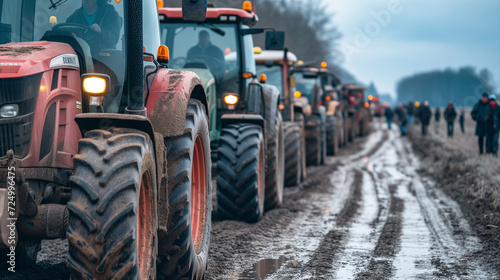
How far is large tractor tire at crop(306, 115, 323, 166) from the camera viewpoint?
56.2 feet

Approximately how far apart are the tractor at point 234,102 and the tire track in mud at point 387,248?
1.63 m

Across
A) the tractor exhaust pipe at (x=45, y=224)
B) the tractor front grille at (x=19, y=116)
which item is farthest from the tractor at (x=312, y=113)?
the tractor exhaust pipe at (x=45, y=224)

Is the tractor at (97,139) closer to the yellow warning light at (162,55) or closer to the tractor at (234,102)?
the yellow warning light at (162,55)

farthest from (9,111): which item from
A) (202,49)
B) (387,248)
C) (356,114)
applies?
(356,114)

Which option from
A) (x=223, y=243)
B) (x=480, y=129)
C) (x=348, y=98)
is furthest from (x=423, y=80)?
(x=223, y=243)

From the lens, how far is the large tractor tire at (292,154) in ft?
41.0

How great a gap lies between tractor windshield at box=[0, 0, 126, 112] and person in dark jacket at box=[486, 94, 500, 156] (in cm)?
1428

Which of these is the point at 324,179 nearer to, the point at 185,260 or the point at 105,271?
the point at 185,260

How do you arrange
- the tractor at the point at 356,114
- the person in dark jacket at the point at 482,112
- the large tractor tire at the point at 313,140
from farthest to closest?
the tractor at the point at 356,114 → the person in dark jacket at the point at 482,112 → the large tractor tire at the point at 313,140

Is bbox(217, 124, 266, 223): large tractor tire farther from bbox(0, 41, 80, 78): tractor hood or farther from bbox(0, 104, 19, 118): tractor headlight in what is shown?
bbox(0, 104, 19, 118): tractor headlight

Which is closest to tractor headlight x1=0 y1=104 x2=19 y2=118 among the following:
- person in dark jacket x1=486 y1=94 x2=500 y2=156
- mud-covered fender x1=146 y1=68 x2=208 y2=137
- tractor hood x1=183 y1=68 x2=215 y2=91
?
mud-covered fender x1=146 y1=68 x2=208 y2=137

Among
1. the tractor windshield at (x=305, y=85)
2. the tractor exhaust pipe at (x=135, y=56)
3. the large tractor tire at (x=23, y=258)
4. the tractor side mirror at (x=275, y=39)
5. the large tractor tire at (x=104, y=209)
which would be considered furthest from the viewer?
the tractor windshield at (x=305, y=85)

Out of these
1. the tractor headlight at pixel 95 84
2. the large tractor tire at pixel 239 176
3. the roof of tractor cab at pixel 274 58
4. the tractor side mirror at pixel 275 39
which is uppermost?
the roof of tractor cab at pixel 274 58

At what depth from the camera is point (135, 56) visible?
15.6 ft
